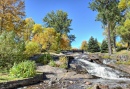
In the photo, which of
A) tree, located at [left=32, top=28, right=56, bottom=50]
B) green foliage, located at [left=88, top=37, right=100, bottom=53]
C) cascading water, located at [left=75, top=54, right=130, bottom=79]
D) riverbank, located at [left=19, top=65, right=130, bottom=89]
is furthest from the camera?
green foliage, located at [left=88, top=37, right=100, bottom=53]

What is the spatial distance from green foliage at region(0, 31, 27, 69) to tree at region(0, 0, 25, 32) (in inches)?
286

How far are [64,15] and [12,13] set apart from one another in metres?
35.6

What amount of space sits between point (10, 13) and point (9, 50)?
8877 mm

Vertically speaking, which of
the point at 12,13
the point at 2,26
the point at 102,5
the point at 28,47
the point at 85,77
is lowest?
the point at 85,77

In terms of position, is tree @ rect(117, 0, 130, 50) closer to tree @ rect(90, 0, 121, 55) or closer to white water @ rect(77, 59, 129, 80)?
tree @ rect(90, 0, 121, 55)

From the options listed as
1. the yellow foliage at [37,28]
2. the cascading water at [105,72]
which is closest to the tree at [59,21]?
the yellow foliage at [37,28]

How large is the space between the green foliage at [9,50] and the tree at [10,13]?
7268 millimetres

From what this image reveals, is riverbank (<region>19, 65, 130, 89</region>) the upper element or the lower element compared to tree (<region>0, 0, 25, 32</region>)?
lower

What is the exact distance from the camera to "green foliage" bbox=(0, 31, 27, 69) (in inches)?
716

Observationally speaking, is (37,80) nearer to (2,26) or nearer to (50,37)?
(2,26)

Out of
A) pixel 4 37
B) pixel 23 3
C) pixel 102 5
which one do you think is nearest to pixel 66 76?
pixel 4 37

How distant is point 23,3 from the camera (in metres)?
26.5

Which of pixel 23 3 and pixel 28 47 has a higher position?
pixel 23 3

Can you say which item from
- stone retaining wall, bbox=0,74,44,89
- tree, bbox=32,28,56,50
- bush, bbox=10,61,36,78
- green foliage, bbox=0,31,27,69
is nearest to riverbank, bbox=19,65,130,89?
stone retaining wall, bbox=0,74,44,89
